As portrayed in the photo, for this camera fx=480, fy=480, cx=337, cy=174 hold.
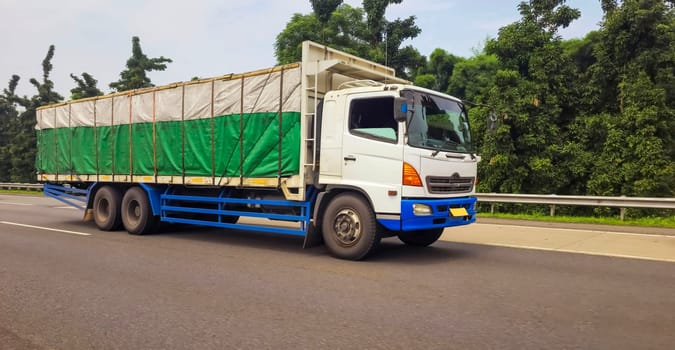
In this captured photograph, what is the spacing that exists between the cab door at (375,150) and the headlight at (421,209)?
23 centimetres

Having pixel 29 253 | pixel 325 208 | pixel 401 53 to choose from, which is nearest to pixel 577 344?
pixel 325 208

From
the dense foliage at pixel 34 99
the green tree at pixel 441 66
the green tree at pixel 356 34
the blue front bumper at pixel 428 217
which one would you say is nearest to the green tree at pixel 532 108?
the green tree at pixel 356 34

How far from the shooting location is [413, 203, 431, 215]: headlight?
6586mm

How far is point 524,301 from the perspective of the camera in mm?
4883

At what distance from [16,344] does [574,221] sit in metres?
12.4

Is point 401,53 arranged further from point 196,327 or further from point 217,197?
point 196,327

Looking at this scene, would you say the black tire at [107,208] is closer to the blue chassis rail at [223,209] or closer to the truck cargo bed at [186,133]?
the truck cargo bed at [186,133]

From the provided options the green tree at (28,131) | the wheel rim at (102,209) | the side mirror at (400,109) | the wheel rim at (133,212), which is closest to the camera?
the side mirror at (400,109)

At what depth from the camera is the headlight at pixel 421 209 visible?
21.6ft

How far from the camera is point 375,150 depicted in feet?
22.4

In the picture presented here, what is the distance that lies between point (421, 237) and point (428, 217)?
1680mm

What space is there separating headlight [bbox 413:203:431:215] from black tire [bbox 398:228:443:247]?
1.58 meters

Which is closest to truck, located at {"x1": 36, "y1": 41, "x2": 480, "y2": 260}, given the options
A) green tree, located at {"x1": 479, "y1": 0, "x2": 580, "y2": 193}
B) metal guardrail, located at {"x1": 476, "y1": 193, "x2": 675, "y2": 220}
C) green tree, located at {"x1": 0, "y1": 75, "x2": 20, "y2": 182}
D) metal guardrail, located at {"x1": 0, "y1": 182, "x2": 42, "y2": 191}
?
metal guardrail, located at {"x1": 476, "y1": 193, "x2": 675, "y2": 220}

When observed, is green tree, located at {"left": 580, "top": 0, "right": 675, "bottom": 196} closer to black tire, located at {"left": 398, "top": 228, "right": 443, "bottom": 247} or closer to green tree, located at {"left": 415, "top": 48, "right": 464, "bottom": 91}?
black tire, located at {"left": 398, "top": 228, "right": 443, "bottom": 247}
